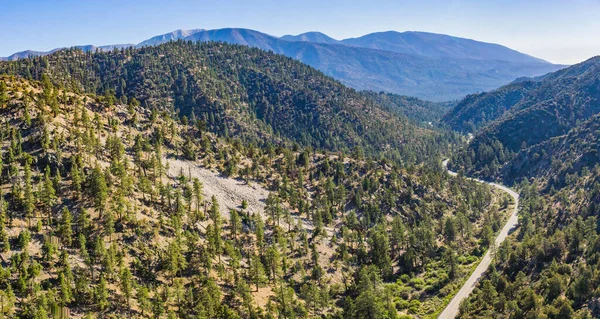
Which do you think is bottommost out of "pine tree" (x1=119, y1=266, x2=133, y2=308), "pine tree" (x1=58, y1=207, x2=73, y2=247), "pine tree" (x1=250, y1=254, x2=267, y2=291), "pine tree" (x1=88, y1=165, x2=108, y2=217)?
"pine tree" (x1=250, y1=254, x2=267, y2=291)

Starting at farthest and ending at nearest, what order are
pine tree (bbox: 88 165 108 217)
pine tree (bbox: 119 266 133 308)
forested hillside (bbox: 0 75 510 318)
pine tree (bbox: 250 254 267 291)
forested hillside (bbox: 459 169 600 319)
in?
pine tree (bbox: 250 254 267 291) → pine tree (bbox: 88 165 108 217) → forested hillside (bbox: 459 169 600 319) → forested hillside (bbox: 0 75 510 318) → pine tree (bbox: 119 266 133 308)

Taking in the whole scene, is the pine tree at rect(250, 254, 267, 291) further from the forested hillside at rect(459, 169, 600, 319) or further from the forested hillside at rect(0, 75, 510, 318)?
the forested hillside at rect(459, 169, 600, 319)

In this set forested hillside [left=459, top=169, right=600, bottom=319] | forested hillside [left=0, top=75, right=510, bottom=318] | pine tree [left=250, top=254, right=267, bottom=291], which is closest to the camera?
forested hillside [left=0, top=75, right=510, bottom=318]

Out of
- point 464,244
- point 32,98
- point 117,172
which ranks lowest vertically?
point 464,244

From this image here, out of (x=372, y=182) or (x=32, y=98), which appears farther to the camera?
(x=372, y=182)

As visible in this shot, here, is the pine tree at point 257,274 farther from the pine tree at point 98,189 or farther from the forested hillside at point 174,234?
the pine tree at point 98,189

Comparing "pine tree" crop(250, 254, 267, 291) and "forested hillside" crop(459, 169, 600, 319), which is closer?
"forested hillside" crop(459, 169, 600, 319)

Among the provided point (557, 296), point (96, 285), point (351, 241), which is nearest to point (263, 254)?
point (351, 241)

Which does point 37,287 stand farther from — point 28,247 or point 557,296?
point 557,296

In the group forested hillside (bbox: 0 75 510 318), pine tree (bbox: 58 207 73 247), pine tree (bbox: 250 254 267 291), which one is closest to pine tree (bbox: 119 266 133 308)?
forested hillside (bbox: 0 75 510 318)
